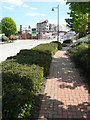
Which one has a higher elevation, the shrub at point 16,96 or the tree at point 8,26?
the tree at point 8,26

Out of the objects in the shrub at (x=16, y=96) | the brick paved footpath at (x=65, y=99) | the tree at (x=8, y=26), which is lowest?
the brick paved footpath at (x=65, y=99)

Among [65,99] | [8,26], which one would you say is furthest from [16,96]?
[8,26]

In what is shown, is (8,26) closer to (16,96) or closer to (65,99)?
(65,99)

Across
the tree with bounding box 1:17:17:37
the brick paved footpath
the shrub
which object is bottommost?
the brick paved footpath

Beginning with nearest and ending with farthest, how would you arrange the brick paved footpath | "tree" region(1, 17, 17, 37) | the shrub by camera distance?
the shrub
the brick paved footpath
"tree" region(1, 17, 17, 37)

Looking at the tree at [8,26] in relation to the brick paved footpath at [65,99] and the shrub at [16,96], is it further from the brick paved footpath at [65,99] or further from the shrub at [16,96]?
the shrub at [16,96]

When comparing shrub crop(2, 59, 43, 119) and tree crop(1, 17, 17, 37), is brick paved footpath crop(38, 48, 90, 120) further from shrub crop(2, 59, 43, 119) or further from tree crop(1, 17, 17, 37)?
tree crop(1, 17, 17, 37)

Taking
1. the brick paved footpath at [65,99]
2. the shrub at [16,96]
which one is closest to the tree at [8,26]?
the brick paved footpath at [65,99]

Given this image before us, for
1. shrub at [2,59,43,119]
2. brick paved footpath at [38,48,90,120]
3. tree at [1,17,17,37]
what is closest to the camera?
shrub at [2,59,43,119]

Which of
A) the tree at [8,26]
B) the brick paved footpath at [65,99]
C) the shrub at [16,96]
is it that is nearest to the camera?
the shrub at [16,96]

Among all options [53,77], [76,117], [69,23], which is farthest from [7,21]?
[76,117]

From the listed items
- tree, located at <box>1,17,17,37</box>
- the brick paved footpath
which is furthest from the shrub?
tree, located at <box>1,17,17,37</box>

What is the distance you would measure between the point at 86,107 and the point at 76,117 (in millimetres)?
617

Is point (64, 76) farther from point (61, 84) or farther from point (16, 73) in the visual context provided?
point (16, 73)
